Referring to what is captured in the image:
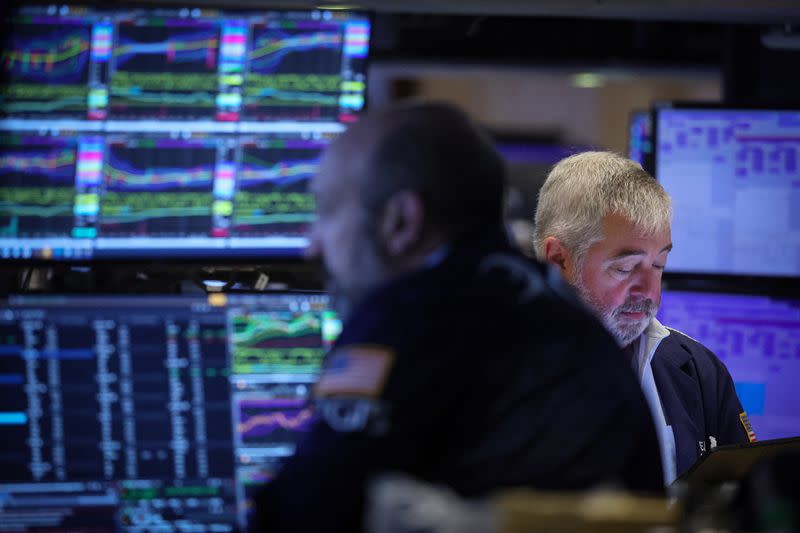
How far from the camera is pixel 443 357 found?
133 cm

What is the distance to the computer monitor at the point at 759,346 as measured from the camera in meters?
2.87

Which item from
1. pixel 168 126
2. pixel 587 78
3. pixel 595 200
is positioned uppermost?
pixel 587 78

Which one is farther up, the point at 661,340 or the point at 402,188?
the point at 402,188

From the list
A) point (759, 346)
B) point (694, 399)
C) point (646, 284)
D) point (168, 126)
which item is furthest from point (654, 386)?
point (168, 126)

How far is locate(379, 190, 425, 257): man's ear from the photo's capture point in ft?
4.68

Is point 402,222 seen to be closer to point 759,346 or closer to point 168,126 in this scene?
point 168,126

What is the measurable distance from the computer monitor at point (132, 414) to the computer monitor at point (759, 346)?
153 cm

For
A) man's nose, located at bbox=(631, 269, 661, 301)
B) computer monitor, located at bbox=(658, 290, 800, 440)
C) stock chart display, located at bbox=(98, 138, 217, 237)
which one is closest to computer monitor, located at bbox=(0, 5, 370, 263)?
stock chart display, located at bbox=(98, 138, 217, 237)

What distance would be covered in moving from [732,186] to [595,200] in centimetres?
96

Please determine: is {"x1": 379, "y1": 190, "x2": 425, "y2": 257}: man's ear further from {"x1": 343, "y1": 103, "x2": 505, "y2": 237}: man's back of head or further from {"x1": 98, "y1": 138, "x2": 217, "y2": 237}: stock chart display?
{"x1": 98, "y1": 138, "x2": 217, "y2": 237}: stock chart display

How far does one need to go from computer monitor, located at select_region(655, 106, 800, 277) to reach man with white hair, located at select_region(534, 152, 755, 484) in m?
0.76

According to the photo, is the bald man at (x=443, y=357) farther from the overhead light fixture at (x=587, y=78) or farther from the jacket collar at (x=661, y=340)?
the overhead light fixture at (x=587, y=78)

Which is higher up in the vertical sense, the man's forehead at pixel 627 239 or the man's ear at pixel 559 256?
the man's forehead at pixel 627 239

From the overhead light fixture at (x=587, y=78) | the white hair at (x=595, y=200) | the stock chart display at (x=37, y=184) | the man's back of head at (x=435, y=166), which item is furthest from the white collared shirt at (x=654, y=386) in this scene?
the overhead light fixture at (x=587, y=78)
